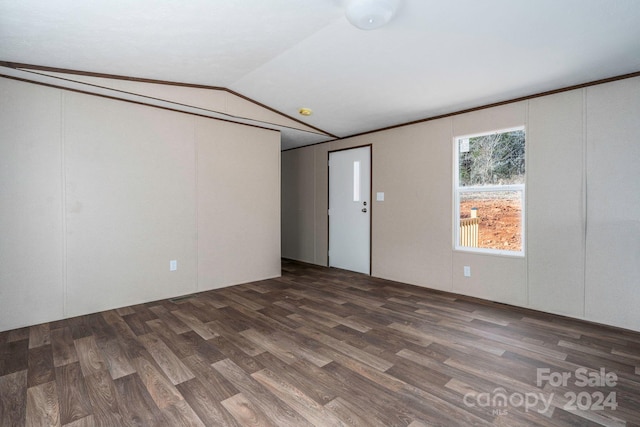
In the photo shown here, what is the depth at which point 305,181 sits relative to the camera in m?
5.91

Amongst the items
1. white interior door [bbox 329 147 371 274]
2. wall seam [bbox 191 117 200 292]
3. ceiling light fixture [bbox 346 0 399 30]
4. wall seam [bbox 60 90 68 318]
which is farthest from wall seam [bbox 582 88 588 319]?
wall seam [bbox 60 90 68 318]

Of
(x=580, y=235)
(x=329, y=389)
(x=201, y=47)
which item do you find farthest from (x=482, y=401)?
(x=201, y=47)

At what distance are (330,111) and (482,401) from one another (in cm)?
343

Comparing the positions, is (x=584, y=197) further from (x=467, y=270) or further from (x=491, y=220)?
(x=467, y=270)

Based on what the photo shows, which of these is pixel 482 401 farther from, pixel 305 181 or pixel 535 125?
pixel 305 181

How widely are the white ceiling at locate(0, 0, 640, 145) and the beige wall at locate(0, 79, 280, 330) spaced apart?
552mm

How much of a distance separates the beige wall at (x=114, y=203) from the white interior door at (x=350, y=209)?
1.43 m

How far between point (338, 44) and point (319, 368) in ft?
8.15

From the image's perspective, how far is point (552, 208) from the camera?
3154 mm

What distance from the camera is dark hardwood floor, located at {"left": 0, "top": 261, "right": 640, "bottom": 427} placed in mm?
1679

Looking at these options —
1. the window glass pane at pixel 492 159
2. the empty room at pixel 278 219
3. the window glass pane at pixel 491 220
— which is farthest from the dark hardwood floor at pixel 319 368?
the window glass pane at pixel 492 159

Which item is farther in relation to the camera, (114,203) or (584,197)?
(114,203)

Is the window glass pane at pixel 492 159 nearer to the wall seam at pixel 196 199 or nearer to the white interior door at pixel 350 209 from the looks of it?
the white interior door at pixel 350 209

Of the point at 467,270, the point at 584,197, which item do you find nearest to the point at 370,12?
the point at 584,197
